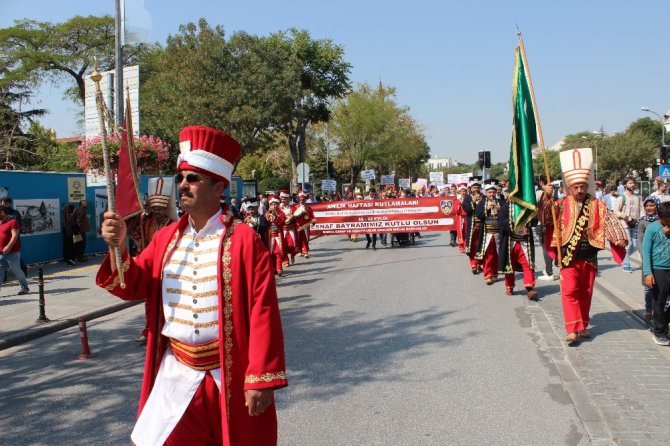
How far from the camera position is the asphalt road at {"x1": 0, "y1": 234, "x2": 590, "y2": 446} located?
486 cm

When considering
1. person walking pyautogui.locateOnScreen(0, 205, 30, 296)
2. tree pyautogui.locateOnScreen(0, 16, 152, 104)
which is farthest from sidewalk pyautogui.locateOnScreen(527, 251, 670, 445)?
tree pyautogui.locateOnScreen(0, 16, 152, 104)

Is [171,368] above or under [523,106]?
under

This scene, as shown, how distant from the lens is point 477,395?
18.3 feet

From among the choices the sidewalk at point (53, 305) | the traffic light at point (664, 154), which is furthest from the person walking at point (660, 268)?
the traffic light at point (664, 154)

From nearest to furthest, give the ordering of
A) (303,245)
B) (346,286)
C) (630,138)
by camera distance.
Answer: (346,286) → (303,245) → (630,138)

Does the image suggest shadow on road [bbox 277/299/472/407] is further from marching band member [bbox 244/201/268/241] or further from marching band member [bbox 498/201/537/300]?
marching band member [bbox 244/201/268/241]

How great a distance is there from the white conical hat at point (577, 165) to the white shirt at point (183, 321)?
5.18 m

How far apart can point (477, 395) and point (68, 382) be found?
4087 mm

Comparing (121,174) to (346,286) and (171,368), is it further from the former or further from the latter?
(346,286)

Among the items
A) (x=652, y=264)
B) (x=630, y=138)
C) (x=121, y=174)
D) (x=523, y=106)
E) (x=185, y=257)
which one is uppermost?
(x=630, y=138)

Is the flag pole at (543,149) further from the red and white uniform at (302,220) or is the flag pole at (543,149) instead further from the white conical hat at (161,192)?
the red and white uniform at (302,220)

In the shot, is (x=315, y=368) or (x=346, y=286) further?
(x=346, y=286)

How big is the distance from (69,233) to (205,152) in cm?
1492

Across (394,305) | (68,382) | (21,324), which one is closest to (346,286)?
(394,305)
